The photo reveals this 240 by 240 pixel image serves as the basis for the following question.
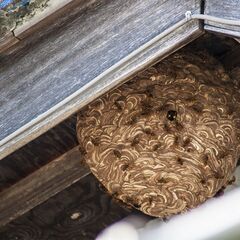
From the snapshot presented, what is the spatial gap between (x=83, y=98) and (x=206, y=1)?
0.45m

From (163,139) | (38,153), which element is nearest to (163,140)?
(163,139)

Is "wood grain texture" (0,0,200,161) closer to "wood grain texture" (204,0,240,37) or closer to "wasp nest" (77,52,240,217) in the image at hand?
"wood grain texture" (204,0,240,37)

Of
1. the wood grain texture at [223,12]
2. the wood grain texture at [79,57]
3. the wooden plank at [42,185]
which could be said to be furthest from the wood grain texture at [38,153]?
the wood grain texture at [223,12]

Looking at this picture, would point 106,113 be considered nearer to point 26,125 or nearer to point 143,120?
point 143,120

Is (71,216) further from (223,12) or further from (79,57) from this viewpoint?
(223,12)

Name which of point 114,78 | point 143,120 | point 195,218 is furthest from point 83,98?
point 195,218

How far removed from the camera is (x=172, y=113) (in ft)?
12.5

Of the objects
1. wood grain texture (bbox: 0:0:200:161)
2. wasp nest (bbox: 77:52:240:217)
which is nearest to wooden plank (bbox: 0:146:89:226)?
wasp nest (bbox: 77:52:240:217)

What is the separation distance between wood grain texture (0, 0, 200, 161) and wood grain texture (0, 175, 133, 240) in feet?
3.26

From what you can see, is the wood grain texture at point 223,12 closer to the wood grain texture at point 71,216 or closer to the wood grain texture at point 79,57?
the wood grain texture at point 79,57

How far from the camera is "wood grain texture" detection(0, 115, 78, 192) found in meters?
4.07

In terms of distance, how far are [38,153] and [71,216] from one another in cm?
34

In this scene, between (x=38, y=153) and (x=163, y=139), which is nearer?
(x=163, y=139)

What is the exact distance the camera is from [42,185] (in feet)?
13.8
